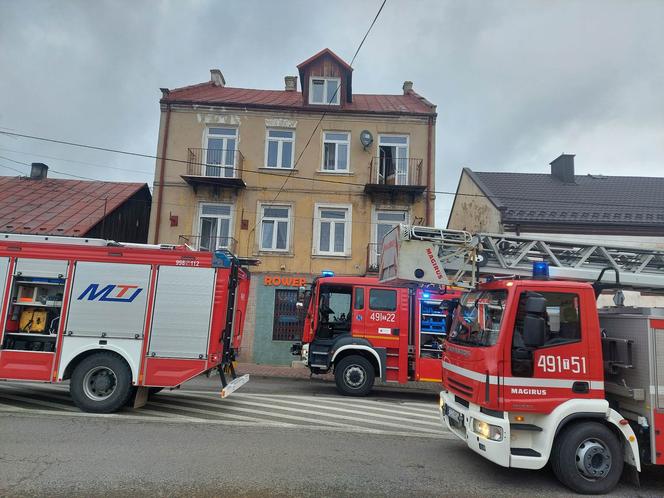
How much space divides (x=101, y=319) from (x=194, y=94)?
569 inches

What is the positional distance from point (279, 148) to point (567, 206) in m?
11.7

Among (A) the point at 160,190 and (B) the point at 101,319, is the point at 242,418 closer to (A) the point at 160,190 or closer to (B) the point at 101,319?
(B) the point at 101,319

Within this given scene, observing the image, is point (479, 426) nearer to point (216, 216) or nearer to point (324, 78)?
point (216, 216)

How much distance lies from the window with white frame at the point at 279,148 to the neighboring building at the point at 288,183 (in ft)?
0.14

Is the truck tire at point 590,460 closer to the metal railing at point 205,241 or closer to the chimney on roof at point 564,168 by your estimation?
the metal railing at point 205,241

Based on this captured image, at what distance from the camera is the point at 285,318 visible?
55.8 ft

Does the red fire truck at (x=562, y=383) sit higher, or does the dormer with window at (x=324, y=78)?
the dormer with window at (x=324, y=78)

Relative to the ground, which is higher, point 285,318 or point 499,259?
point 499,259

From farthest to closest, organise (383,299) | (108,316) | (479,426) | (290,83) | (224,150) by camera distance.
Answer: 1. (290,83)
2. (224,150)
3. (383,299)
4. (108,316)
5. (479,426)

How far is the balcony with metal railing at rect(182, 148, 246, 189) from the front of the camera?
57.9 ft

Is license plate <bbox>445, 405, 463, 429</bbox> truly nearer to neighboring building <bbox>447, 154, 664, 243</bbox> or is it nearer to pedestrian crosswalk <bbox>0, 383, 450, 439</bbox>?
pedestrian crosswalk <bbox>0, 383, 450, 439</bbox>

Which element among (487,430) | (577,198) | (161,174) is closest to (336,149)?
(161,174)

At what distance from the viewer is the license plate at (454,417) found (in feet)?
17.5

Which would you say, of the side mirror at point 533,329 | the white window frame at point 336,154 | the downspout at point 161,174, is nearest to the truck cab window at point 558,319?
the side mirror at point 533,329
